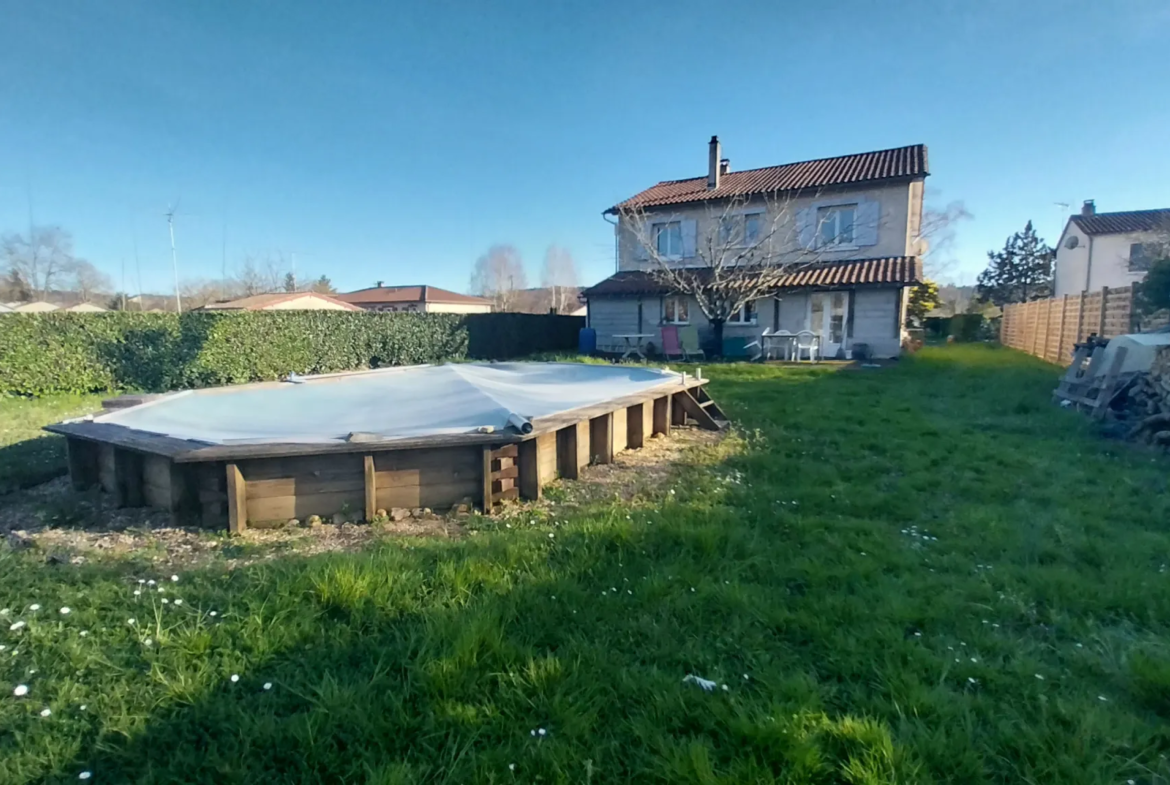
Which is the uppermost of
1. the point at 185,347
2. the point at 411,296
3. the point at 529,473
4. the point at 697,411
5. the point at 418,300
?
the point at 411,296

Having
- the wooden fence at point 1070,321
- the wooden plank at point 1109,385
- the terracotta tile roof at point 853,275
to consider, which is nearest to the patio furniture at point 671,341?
the terracotta tile roof at point 853,275

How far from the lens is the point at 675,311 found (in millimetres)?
18625

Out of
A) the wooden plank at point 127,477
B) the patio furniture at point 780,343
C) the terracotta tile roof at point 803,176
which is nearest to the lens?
the wooden plank at point 127,477

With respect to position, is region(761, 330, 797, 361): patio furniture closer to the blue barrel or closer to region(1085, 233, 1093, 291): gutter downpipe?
the blue barrel

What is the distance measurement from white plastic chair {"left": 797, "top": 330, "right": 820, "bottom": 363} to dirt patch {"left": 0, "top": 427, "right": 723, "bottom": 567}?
1167cm

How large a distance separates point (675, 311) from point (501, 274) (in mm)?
41287

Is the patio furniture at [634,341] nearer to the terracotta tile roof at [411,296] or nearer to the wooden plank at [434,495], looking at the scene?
the wooden plank at [434,495]

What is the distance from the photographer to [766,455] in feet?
18.1

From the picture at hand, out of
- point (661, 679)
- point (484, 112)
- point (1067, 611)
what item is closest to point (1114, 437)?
point (1067, 611)

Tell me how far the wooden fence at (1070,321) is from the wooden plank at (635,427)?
384 inches

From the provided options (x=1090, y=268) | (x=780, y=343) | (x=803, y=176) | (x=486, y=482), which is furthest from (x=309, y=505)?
(x=1090, y=268)

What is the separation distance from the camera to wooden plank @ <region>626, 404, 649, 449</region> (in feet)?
19.5

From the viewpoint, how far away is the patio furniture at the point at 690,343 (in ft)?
53.5

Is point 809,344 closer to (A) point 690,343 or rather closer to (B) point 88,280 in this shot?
(A) point 690,343
